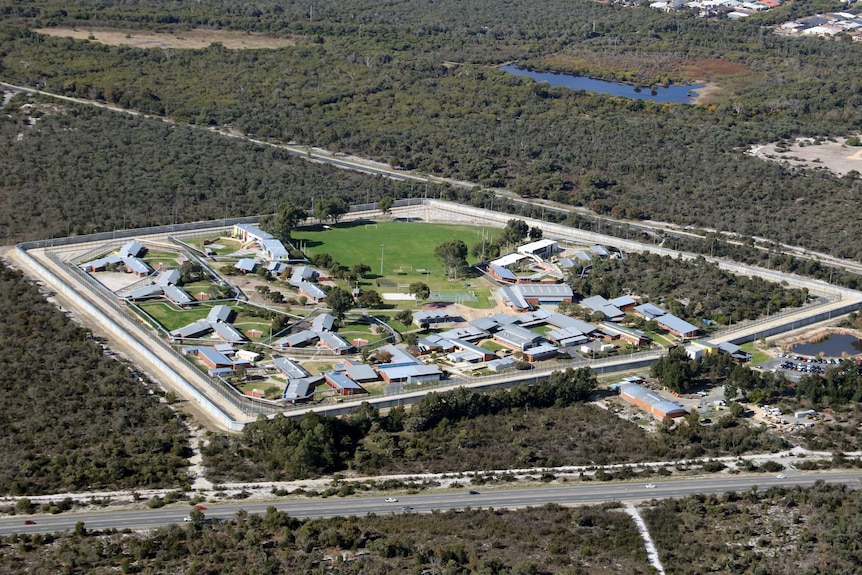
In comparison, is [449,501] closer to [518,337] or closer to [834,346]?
[518,337]

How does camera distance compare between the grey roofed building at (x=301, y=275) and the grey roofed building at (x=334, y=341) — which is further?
the grey roofed building at (x=301, y=275)

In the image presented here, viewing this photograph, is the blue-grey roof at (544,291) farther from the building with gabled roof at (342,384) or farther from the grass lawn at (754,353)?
the building with gabled roof at (342,384)

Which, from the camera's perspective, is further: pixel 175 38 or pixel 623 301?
pixel 175 38

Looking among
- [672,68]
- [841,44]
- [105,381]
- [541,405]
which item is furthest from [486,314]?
[841,44]

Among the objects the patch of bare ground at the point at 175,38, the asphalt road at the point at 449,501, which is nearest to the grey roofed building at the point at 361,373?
the asphalt road at the point at 449,501

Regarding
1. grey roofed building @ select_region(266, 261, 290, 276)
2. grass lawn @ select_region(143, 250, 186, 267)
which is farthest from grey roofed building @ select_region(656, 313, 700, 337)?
grass lawn @ select_region(143, 250, 186, 267)

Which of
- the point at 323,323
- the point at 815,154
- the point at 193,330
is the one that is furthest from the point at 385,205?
the point at 815,154
